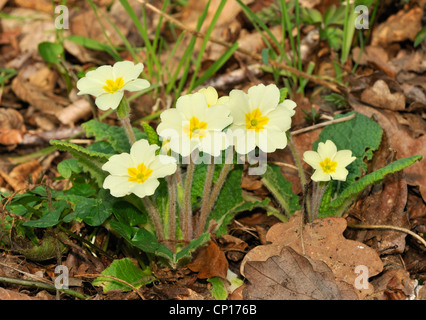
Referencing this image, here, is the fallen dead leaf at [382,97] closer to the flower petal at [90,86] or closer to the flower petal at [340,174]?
the flower petal at [340,174]

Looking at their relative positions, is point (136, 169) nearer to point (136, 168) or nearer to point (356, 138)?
point (136, 168)

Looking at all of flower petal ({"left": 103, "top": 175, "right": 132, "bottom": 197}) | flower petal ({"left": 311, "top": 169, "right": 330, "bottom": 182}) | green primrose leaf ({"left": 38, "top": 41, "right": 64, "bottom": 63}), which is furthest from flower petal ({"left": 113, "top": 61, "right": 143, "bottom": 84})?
green primrose leaf ({"left": 38, "top": 41, "right": 64, "bottom": 63})

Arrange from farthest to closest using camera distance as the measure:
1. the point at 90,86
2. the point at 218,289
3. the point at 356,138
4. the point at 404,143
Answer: the point at 404,143, the point at 356,138, the point at 218,289, the point at 90,86

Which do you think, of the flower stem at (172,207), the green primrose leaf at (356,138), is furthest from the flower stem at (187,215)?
the green primrose leaf at (356,138)

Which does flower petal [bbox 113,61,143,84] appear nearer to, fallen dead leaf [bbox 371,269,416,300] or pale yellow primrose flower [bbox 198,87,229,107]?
pale yellow primrose flower [bbox 198,87,229,107]

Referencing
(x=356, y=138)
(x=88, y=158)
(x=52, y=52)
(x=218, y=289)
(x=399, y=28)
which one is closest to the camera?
(x=218, y=289)

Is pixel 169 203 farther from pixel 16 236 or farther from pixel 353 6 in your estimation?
pixel 353 6

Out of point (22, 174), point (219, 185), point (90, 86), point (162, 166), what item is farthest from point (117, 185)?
point (22, 174)
